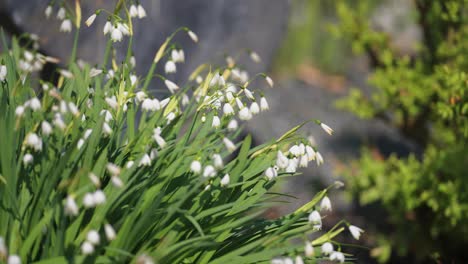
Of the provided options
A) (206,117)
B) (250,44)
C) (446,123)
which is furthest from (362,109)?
(206,117)

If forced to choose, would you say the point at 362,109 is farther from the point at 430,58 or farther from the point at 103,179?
the point at 103,179

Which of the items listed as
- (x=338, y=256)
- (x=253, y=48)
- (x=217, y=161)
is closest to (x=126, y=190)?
(x=217, y=161)

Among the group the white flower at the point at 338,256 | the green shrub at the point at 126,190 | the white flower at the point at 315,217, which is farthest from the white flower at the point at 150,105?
the white flower at the point at 338,256

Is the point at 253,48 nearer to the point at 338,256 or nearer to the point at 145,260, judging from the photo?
the point at 338,256

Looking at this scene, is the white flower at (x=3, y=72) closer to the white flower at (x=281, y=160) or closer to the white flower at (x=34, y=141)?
the white flower at (x=34, y=141)

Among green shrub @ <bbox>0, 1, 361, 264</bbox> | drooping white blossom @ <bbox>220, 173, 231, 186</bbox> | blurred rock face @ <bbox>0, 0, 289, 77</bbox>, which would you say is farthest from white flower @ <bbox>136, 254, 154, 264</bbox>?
blurred rock face @ <bbox>0, 0, 289, 77</bbox>

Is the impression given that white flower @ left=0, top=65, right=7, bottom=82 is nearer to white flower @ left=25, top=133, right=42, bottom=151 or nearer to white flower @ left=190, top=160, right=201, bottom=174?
white flower @ left=25, top=133, right=42, bottom=151

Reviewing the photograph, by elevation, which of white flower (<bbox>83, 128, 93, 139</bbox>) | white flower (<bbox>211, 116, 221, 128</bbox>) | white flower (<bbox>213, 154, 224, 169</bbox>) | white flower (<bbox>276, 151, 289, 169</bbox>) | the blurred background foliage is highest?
white flower (<bbox>83, 128, 93, 139</bbox>)
